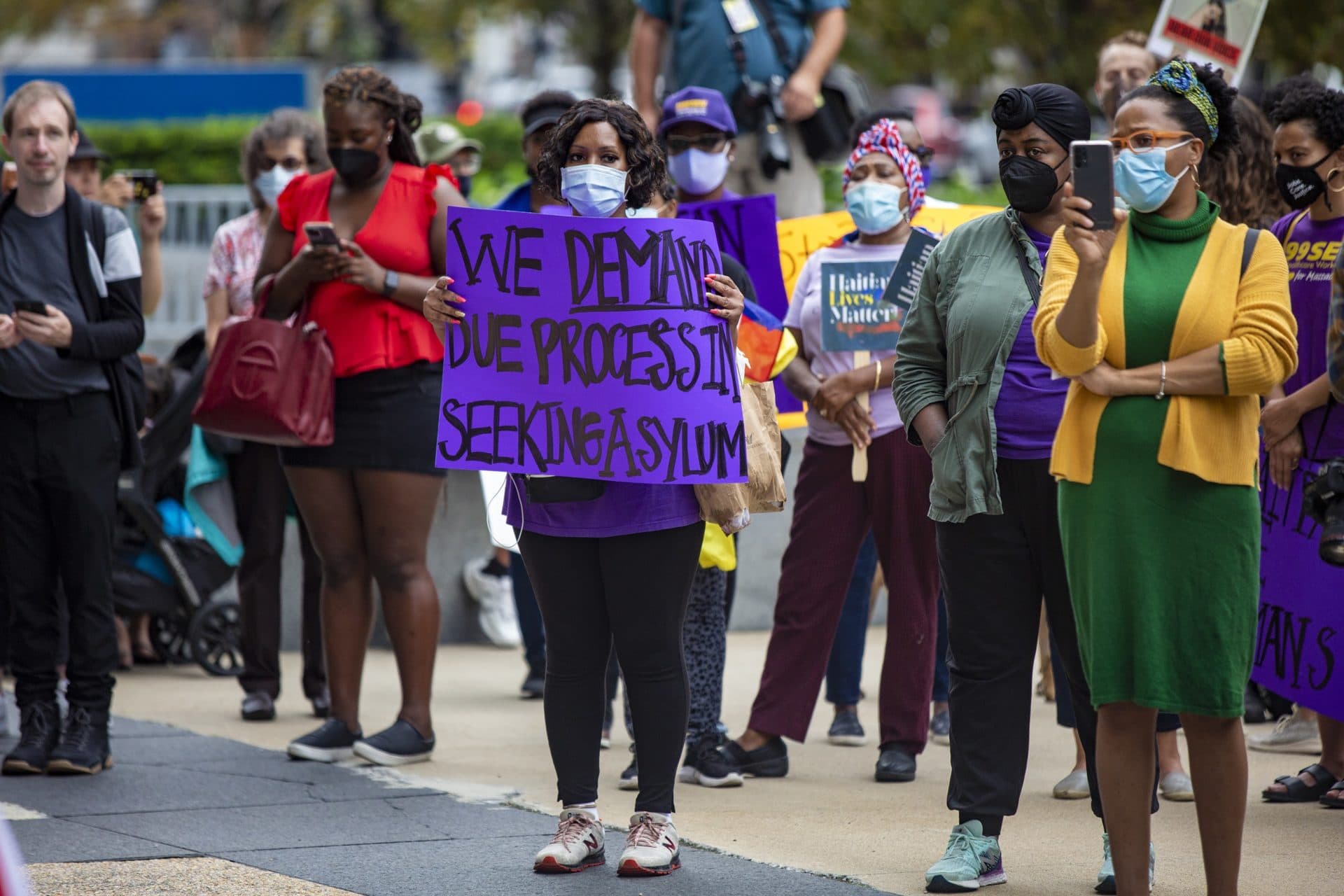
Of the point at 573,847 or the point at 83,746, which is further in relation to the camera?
the point at 83,746

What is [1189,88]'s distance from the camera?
4527mm

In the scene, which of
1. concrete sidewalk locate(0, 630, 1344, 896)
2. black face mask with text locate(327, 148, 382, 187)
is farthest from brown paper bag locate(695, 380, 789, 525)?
black face mask with text locate(327, 148, 382, 187)

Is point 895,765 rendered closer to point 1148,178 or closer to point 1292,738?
point 1292,738

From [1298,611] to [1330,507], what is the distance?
36.0 inches

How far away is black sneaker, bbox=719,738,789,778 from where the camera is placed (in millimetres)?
6637

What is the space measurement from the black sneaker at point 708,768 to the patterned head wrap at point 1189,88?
2840 millimetres

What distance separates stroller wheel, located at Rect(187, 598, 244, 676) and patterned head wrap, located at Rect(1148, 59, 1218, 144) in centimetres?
563

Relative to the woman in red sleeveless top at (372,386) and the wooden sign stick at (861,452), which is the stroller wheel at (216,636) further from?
the wooden sign stick at (861,452)

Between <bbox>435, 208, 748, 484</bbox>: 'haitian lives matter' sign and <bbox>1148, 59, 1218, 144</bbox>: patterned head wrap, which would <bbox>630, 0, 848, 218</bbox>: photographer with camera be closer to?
<bbox>435, 208, 748, 484</bbox>: 'haitian lives matter' sign

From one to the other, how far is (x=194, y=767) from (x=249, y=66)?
46.8 feet

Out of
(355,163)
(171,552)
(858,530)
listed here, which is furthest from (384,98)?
(171,552)

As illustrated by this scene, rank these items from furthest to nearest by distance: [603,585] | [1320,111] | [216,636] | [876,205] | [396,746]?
1. [216,636]
2. [396,746]
3. [876,205]
4. [1320,111]
5. [603,585]

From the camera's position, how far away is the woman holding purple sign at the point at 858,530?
6.52 metres

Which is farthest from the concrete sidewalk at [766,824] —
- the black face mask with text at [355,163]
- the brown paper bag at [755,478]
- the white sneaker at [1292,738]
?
the black face mask with text at [355,163]
